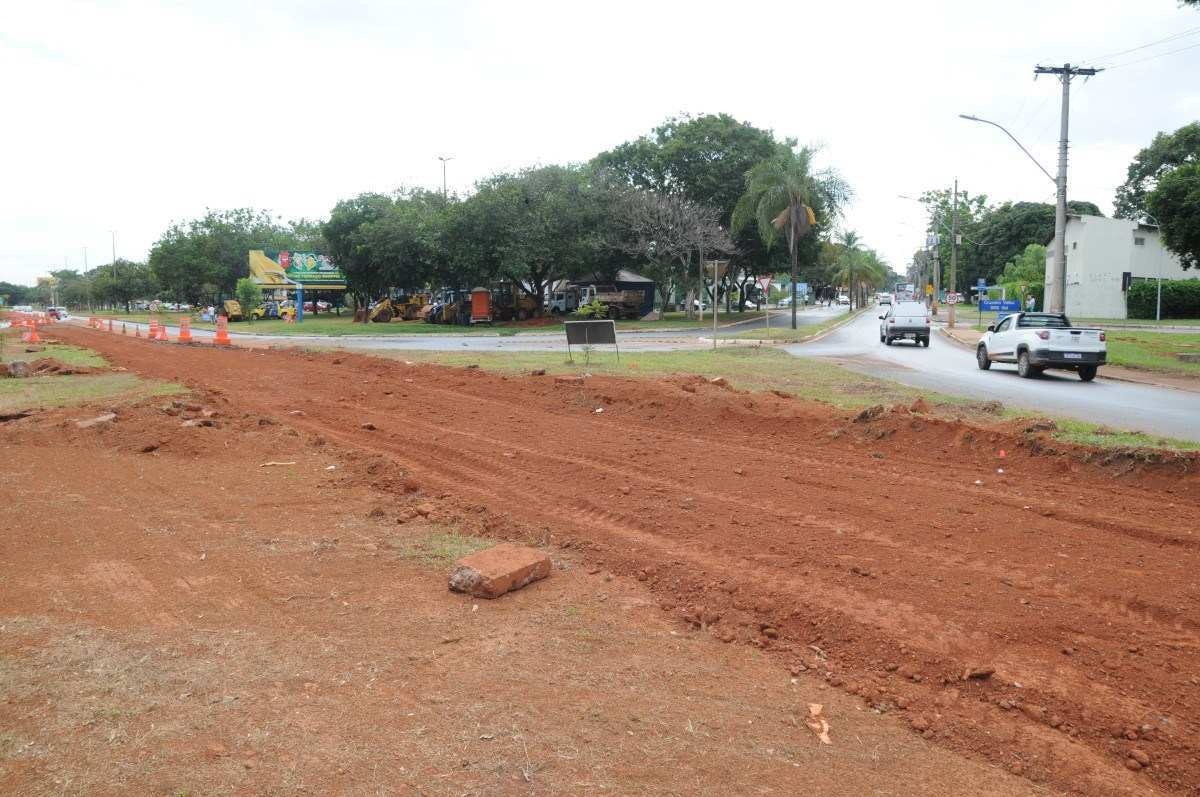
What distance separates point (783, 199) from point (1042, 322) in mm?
21560

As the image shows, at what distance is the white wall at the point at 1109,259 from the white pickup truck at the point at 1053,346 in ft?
128

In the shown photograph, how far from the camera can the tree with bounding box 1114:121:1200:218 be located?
65688 millimetres

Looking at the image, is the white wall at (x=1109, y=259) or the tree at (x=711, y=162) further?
the white wall at (x=1109, y=259)

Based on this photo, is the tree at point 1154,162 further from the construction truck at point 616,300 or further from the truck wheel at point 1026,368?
the truck wheel at point 1026,368

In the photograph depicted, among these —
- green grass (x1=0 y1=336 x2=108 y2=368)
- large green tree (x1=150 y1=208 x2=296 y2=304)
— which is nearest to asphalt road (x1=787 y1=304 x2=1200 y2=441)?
green grass (x1=0 y1=336 x2=108 y2=368)

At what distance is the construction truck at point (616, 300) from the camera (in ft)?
174

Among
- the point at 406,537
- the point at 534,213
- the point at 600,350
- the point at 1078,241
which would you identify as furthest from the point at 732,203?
the point at 406,537

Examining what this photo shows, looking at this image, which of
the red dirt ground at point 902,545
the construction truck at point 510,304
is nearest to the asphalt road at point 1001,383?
the red dirt ground at point 902,545

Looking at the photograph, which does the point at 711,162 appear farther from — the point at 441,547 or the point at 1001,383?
the point at 441,547

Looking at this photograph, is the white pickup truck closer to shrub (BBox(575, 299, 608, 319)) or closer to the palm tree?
the palm tree

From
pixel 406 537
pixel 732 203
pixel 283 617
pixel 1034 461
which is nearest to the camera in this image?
pixel 283 617

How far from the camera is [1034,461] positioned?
8500mm

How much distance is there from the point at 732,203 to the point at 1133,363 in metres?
32.4

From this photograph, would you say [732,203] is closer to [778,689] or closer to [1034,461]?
[1034,461]
